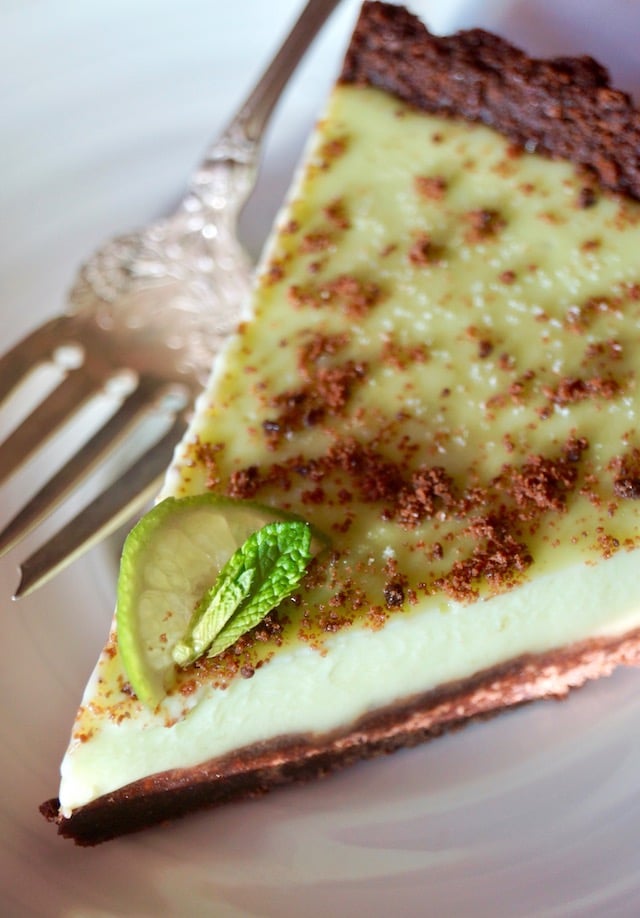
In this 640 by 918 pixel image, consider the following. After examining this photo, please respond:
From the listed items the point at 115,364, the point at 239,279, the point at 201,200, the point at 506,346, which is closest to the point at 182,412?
the point at 115,364

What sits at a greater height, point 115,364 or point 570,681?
point 115,364

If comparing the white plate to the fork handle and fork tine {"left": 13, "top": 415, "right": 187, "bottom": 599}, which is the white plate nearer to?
fork tine {"left": 13, "top": 415, "right": 187, "bottom": 599}

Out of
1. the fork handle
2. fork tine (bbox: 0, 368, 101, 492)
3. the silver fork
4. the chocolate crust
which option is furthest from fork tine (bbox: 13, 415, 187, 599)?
the chocolate crust

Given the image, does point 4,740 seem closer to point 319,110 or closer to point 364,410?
point 364,410

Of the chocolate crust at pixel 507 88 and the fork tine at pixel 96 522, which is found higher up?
the chocolate crust at pixel 507 88

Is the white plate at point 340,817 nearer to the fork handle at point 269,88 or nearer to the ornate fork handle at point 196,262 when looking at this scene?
the ornate fork handle at point 196,262

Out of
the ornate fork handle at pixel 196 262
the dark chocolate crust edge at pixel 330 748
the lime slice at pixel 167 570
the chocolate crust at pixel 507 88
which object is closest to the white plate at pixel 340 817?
the dark chocolate crust edge at pixel 330 748

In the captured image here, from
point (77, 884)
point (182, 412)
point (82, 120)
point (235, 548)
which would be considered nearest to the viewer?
point (235, 548)
